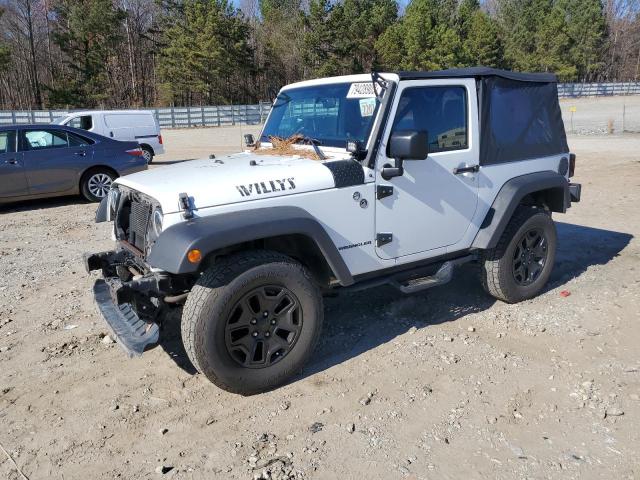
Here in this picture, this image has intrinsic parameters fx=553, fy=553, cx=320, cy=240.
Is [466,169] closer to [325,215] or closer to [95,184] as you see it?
[325,215]

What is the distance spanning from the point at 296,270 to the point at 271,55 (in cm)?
5581

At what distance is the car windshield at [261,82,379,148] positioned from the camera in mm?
4004

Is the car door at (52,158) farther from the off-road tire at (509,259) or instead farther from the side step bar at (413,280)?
the off-road tire at (509,259)

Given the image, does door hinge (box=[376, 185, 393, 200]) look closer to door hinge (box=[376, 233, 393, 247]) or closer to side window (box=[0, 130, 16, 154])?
door hinge (box=[376, 233, 393, 247])

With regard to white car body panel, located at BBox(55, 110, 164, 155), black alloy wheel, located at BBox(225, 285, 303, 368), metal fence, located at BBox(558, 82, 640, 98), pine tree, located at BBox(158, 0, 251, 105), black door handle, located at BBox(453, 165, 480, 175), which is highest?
pine tree, located at BBox(158, 0, 251, 105)

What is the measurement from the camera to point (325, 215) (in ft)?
12.1

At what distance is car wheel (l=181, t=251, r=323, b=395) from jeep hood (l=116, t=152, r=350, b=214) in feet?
1.29

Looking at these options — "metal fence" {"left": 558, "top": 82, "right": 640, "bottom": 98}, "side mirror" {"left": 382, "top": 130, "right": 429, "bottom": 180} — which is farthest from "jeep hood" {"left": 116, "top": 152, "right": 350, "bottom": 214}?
"metal fence" {"left": 558, "top": 82, "right": 640, "bottom": 98}

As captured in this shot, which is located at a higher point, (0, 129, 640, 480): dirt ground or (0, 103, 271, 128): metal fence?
(0, 103, 271, 128): metal fence

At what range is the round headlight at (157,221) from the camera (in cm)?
341

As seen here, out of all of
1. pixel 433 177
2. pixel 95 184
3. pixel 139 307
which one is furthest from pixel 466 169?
pixel 95 184

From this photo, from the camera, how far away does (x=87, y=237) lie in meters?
7.79

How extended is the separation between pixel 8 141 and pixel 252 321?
797cm

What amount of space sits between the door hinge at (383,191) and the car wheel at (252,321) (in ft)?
2.52
